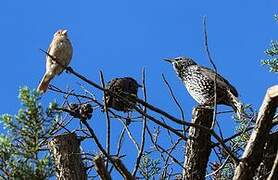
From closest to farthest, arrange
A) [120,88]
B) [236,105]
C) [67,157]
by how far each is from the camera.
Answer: [67,157] → [120,88] → [236,105]

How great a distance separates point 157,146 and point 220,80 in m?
1.60

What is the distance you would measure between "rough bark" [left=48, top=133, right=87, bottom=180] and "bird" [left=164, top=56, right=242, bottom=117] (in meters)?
1.17

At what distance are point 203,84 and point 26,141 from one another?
266 cm

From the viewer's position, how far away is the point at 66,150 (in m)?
4.22

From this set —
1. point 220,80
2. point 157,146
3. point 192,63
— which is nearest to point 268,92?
point 157,146

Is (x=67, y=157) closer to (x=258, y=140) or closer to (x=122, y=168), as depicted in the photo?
(x=122, y=168)

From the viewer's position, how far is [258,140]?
337 cm

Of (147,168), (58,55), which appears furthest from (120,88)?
(58,55)

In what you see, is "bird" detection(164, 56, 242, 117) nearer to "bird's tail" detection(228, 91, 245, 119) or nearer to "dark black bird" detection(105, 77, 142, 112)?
"bird's tail" detection(228, 91, 245, 119)

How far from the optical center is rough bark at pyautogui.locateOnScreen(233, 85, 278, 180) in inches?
131

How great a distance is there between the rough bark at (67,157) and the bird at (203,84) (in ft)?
3.82

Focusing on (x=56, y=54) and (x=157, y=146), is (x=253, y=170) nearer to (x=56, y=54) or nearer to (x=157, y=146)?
(x=157, y=146)

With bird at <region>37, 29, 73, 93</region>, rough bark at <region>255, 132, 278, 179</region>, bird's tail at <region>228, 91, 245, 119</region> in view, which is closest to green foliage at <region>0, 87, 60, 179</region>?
rough bark at <region>255, 132, 278, 179</region>

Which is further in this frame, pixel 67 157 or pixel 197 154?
pixel 67 157
